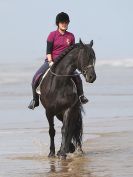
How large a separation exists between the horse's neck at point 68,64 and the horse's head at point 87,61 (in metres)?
0.23

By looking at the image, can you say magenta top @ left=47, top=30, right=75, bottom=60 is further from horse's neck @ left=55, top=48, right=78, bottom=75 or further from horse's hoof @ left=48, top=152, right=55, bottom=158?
horse's hoof @ left=48, top=152, right=55, bottom=158

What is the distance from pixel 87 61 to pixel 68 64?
0.68m

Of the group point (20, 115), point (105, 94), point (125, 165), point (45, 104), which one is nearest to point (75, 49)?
point (45, 104)

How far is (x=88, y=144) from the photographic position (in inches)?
628

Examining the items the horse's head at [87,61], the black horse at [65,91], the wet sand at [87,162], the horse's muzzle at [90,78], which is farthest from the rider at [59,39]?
the wet sand at [87,162]

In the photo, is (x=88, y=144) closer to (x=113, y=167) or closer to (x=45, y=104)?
(x=45, y=104)

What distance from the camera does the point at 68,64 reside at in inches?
541

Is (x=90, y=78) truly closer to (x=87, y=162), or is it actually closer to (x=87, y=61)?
(x=87, y=61)

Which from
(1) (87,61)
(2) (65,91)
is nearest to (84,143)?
(2) (65,91)

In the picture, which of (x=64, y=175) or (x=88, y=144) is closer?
(x=64, y=175)

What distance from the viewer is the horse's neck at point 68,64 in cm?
1363

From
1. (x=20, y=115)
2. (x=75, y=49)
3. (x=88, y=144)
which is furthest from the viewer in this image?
(x=20, y=115)

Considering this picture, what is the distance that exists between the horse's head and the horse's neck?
0.23m

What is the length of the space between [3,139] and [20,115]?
7067 millimetres
